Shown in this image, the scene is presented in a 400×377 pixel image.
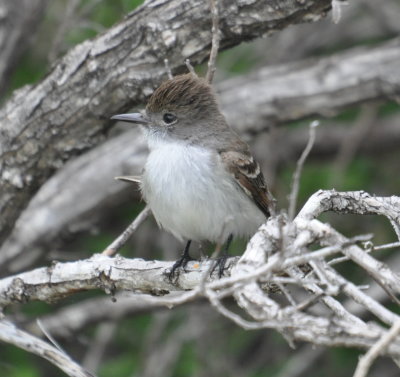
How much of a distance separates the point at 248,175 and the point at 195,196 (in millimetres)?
376

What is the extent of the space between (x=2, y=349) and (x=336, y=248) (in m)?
4.21

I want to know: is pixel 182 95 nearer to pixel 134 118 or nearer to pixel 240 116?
pixel 134 118

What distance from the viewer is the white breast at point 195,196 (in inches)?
165

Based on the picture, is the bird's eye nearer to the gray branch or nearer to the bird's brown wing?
the bird's brown wing

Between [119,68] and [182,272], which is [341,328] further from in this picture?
[119,68]

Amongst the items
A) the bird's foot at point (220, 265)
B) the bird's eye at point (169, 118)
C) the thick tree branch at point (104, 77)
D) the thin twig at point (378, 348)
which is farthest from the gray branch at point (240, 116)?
the thin twig at point (378, 348)

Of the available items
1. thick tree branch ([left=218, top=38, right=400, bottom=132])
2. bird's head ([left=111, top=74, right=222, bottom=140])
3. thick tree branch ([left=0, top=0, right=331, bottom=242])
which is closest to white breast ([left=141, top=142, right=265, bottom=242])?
bird's head ([left=111, top=74, right=222, bottom=140])

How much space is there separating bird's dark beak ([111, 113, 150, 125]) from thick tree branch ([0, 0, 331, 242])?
107 millimetres

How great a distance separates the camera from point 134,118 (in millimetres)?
4531

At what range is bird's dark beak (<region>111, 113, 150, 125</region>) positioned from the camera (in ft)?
14.6

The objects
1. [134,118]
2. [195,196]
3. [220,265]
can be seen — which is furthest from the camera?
[134,118]

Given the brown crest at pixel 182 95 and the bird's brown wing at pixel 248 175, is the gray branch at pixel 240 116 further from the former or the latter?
the bird's brown wing at pixel 248 175

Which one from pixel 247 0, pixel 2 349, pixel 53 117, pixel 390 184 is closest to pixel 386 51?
pixel 390 184

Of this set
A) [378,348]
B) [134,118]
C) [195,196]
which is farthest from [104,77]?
[378,348]
